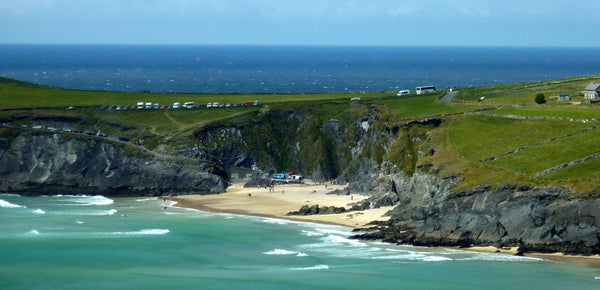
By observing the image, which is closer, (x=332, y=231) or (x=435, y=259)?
(x=435, y=259)

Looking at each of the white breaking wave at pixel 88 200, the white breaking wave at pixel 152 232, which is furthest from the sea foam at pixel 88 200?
the white breaking wave at pixel 152 232

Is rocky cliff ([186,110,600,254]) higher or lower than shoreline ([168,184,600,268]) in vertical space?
higher

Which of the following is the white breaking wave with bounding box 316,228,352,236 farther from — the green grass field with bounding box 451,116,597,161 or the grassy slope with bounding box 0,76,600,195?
the green grass field with bounding box 451,116,597,161

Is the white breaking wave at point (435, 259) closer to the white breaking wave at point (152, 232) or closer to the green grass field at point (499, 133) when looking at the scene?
the green grass field at point (499, 133)

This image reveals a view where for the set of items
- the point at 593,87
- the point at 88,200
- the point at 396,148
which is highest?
the point at 593,87

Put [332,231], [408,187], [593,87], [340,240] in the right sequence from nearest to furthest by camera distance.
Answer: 1. [340,240]
2. [332,231]
3. [408,187]
4. [593,87]

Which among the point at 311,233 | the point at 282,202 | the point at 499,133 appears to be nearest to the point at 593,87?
the point at 499,133

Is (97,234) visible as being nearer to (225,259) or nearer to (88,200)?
(225,259)

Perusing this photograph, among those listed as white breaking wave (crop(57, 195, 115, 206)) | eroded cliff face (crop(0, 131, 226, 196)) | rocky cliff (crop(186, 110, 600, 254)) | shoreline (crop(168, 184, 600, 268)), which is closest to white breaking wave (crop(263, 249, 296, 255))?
rocky cliff (crop(186, 110, 600, 254))
